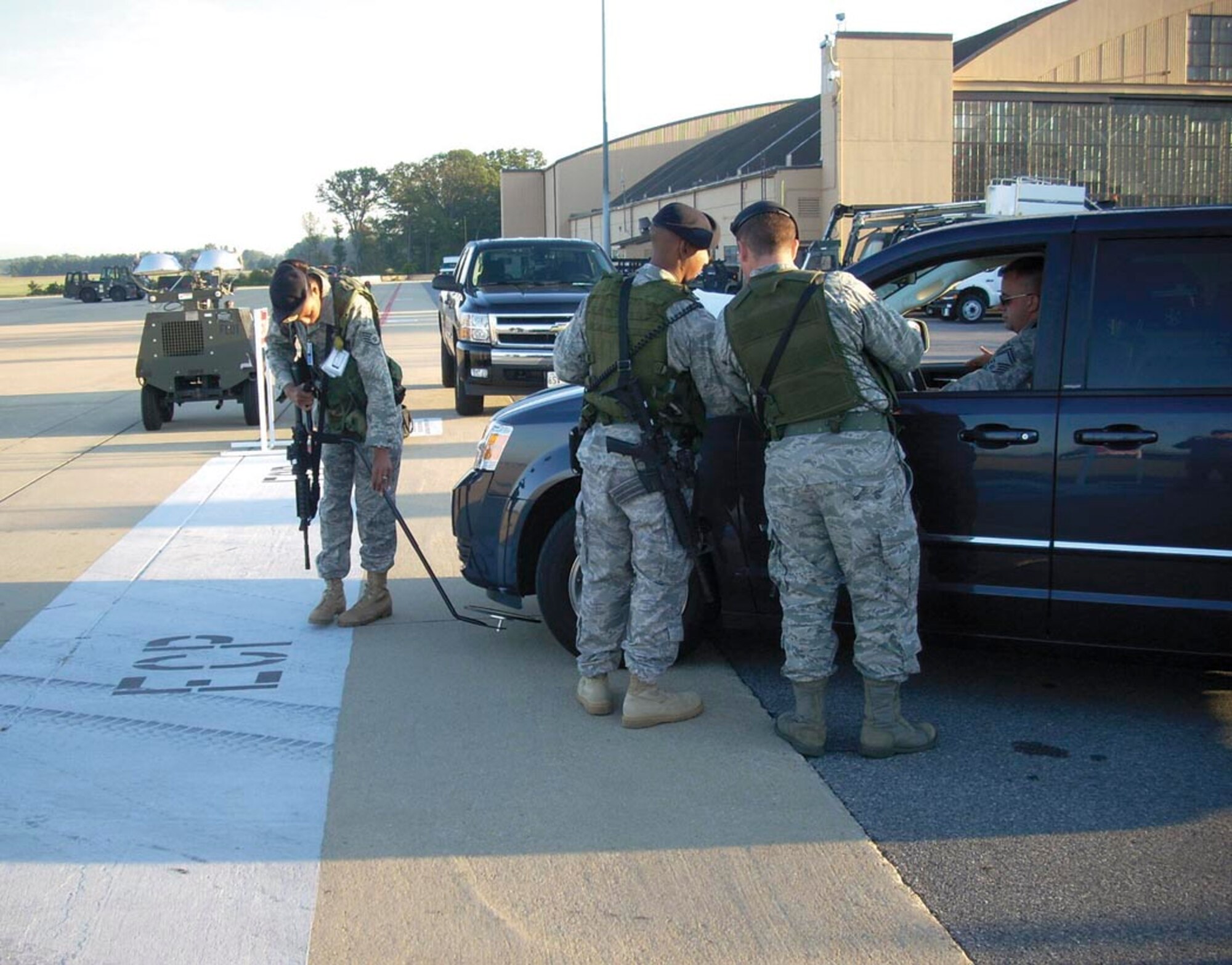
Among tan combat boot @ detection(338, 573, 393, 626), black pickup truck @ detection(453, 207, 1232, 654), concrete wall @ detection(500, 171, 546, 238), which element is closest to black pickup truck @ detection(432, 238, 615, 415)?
tan combat boot @ detection(338, 573, 393, 626)

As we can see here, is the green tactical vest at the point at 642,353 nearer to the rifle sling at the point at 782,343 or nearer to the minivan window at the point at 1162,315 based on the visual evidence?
the rifle sling at the point at 782,343

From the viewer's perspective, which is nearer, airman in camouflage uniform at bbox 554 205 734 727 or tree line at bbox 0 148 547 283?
airman in camouflage uniform at bbox 554 205 734 727

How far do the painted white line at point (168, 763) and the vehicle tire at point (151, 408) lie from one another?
19.9 ft

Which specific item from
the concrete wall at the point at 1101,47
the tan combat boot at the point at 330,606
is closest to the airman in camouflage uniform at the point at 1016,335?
the tan combat boot at the point at 330,606

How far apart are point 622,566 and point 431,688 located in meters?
1.10

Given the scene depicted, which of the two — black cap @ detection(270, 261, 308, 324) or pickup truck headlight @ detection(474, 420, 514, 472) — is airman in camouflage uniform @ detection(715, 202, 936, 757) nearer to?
pickup truck headlight @ detection(474, 420, 514, 472)

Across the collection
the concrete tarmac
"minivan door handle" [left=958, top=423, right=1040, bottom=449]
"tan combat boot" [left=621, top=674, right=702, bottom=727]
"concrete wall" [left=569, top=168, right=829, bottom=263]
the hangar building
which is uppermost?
the hangar building

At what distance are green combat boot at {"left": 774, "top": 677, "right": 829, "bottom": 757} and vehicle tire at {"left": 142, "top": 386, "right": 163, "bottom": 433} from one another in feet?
34.1

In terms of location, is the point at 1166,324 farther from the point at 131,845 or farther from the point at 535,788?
the point at 131,845

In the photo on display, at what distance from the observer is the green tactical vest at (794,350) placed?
13.5 feet

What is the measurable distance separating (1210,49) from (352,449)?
42.1 metres

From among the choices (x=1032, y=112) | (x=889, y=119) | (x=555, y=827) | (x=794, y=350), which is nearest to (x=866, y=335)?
(x=794, y=350)

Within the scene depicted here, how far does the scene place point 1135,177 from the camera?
132 feet

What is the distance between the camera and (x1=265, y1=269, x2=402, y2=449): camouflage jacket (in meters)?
5.80
